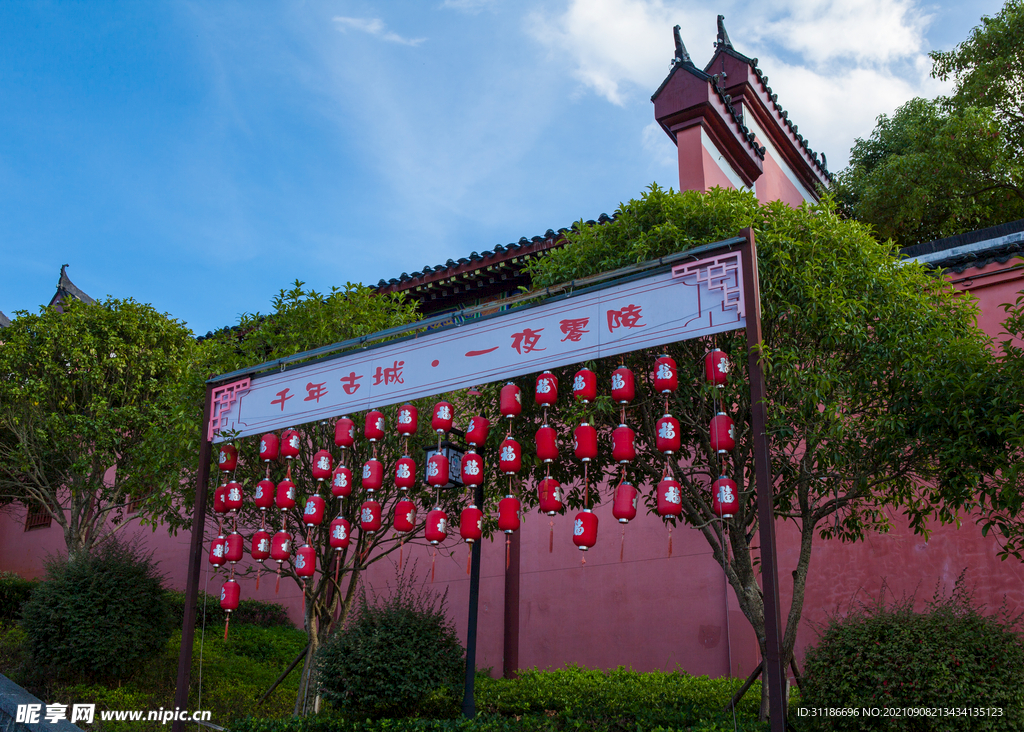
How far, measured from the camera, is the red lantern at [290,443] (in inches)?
331

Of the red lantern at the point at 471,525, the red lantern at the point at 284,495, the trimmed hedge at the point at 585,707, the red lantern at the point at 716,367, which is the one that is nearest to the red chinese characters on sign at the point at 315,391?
the red lantern at the point at 284,495

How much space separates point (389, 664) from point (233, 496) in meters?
2.48

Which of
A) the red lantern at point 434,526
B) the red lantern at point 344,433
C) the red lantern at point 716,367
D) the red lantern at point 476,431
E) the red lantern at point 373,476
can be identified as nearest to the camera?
the red lantern at point 716,367

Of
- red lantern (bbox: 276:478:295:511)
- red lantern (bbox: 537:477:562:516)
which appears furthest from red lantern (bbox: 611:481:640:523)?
red lantern (bbox: 276:478:295:511)

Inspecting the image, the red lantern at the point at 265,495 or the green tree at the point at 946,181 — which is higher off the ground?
the green tree at the point at 946,181

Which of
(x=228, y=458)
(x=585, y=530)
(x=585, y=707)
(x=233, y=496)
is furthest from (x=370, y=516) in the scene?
(x=585, y=707)

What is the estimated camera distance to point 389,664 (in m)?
7.11

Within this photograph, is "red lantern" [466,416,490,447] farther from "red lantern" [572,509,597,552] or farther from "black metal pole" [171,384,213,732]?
"black metal pole" [171,384,213,732]

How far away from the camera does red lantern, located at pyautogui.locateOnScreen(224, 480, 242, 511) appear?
846 cm

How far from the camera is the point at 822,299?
6609 mm

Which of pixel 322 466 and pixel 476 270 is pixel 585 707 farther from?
pixel 476 270

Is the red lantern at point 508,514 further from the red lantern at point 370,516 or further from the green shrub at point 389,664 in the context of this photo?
the red lantern at point 370,516

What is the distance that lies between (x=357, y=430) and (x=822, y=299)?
4.70 meters

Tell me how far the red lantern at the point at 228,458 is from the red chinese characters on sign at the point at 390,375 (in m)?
1.86
